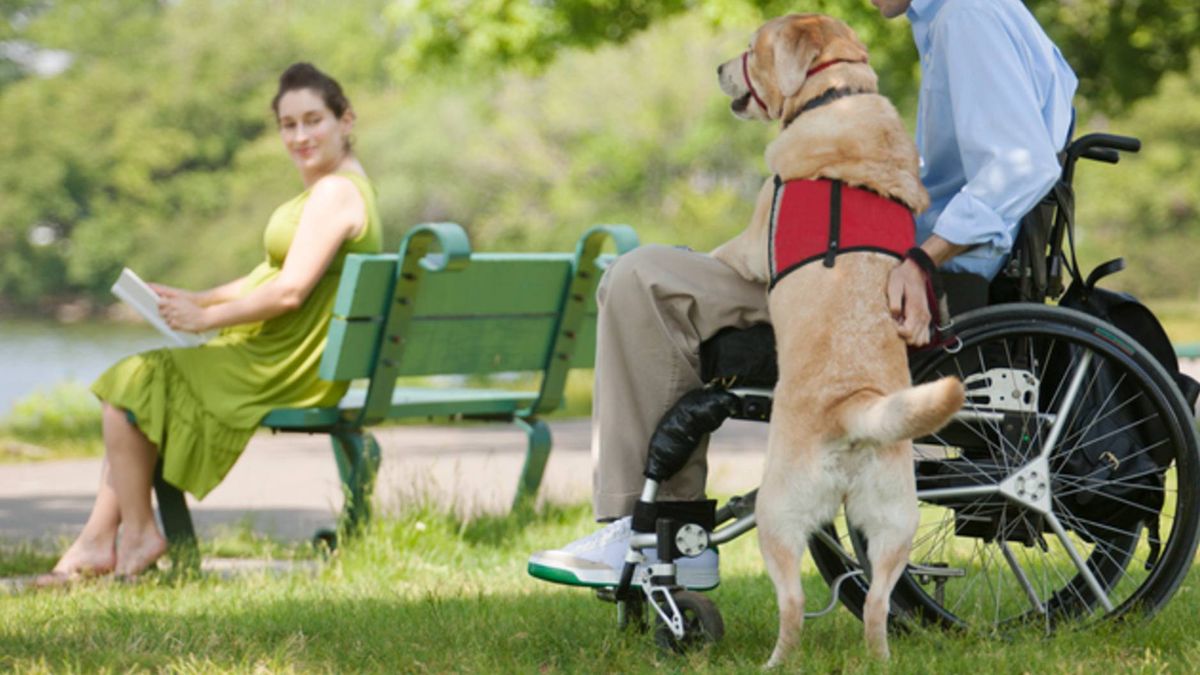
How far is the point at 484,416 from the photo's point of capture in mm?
6098

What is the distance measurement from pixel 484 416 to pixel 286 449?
4011mm

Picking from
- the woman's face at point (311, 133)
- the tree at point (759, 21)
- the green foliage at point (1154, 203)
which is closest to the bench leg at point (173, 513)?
the woman's face at point (311, 133)

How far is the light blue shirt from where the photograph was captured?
130 inches

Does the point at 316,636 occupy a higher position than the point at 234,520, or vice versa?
the point at 316,636

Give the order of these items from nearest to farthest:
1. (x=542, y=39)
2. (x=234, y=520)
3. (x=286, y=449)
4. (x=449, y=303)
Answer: (x=449, y=303) < (x=234, y=520) < (x=286, y=449) < (x=542, y=39)

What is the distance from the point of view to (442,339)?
5.70m

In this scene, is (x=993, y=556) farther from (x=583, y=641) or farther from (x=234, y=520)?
(x=234, y=520)

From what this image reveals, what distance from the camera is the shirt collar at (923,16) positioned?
142 inches

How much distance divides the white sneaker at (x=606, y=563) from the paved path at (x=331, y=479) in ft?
6.57

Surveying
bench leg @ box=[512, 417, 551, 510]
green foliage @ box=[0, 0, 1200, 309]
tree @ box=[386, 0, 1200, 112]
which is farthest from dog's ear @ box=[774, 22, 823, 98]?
green foliage @ box=[0, 0, 1200, 309]

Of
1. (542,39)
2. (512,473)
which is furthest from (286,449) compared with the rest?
(542,39)

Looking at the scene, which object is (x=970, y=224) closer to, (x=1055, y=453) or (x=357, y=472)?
(x=1055, y=453)

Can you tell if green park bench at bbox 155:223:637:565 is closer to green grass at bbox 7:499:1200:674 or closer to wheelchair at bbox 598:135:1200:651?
green grass at bbox 7:499:1200:674

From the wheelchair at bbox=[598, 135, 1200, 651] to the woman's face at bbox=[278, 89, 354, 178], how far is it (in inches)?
101
